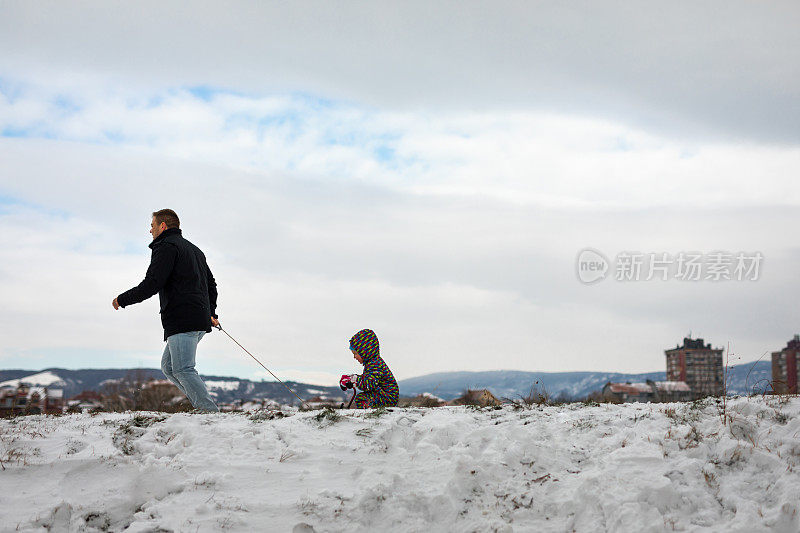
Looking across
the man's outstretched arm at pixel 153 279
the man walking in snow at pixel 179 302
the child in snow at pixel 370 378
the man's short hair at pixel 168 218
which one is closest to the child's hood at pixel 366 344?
the child in snow at pixel 370 378

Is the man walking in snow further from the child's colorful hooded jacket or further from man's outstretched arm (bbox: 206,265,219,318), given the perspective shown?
the child's colorful hooded jacket

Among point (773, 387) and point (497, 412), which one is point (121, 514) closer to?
point (497, 412)

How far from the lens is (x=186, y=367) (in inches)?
268

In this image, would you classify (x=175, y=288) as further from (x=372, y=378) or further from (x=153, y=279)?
(x=372, y=378)

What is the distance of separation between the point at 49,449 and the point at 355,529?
3061 mm

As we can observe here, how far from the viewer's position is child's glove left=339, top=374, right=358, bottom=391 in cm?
711

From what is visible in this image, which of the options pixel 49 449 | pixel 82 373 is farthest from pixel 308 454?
pixel 82 373

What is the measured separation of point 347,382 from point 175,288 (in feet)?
7.65

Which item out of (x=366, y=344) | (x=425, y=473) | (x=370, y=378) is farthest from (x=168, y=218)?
(x=425, y=473)

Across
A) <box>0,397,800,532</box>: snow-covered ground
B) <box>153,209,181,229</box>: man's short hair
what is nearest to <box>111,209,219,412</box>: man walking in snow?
<box>153,209,181,229</box>: man's short hair

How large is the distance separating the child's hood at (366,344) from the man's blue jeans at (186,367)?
1.80 m

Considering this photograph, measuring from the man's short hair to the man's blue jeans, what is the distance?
4.62 ft

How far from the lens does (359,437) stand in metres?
5.38

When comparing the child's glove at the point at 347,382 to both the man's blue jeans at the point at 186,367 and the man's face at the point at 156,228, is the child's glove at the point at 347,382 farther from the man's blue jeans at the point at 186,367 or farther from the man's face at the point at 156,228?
the man's face at the point at 156,228
